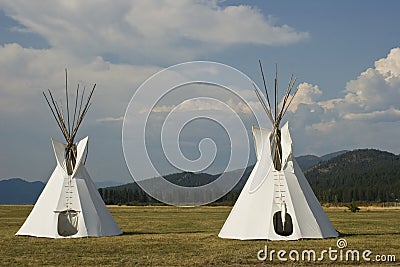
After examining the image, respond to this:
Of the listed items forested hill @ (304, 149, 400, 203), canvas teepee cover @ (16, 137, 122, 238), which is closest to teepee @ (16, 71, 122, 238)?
canvas teepee cover @ (16, 137, 122, 238)

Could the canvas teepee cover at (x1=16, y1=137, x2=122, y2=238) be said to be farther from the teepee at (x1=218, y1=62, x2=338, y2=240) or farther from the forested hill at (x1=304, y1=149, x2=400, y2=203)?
the forested hill at (x1=304, y1=149, x2=400, y2=203)

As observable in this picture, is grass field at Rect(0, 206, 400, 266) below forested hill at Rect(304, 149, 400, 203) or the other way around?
below

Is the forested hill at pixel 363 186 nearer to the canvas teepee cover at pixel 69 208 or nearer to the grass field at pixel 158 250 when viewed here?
the canvas teepee cover at pixel 69 208

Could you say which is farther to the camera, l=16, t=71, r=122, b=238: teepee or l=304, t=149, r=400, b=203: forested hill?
l=304, t=149, r=400, b=203: forested hill

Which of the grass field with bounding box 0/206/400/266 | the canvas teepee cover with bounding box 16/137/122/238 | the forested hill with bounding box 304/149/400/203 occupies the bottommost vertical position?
the grass field with bounding box 0/206/400/266

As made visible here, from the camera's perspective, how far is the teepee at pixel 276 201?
59.5 ft

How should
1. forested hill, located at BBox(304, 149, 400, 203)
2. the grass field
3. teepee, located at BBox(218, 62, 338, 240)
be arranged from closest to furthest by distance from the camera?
the grass field
teepee, located at BBox(218, 62, 338, 240)
forested hill, located at BBox(304, 149, 400, 203)

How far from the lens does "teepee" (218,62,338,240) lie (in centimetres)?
1814

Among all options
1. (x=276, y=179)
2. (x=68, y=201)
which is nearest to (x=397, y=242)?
(x=276, y=179)

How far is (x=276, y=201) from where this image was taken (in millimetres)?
18516

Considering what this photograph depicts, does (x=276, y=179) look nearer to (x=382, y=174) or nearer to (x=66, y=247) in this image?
(x=66, y=247)

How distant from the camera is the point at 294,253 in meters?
14.5

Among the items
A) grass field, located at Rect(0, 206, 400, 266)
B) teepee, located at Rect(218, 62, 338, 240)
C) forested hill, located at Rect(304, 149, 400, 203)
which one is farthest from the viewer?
forested hill, located at Rect(304, 149, 400, 203)

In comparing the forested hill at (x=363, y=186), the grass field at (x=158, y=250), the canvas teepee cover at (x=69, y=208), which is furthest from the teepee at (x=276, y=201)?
the forested hill at (x=363, y=186)
